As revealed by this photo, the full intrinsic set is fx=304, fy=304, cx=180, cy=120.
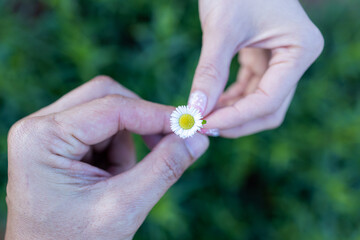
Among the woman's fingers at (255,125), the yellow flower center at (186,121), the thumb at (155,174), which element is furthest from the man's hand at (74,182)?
the woman's fingers at (255,125)

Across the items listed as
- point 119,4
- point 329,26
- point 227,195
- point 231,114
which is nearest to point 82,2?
point 119,4

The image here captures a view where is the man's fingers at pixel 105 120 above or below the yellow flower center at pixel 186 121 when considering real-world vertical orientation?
above

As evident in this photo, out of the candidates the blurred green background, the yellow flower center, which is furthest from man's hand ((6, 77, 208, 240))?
the blurred green background

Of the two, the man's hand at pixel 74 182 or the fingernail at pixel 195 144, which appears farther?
the fingernail at pixel 195 144

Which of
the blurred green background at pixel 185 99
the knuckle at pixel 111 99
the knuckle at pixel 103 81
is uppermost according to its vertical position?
the knuckle at pixel 103 81

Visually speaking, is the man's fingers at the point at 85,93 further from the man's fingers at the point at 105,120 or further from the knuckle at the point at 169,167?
the knuckle at the point at 169,167

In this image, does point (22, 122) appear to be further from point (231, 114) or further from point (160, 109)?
point (231, 114)

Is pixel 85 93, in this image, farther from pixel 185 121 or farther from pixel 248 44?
pixel 248 44
